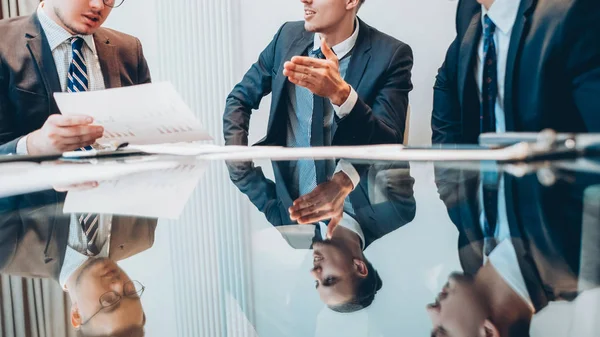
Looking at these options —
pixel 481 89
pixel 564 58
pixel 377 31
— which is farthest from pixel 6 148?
pixel 564 58

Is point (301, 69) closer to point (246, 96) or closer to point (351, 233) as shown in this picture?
point (246, 96)

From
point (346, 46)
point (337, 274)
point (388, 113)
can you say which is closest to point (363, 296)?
point (337, 274)

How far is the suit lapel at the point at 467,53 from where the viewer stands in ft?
4.73

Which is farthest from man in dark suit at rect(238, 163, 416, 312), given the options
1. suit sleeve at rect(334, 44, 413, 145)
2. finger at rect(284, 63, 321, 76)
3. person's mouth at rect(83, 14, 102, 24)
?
person's mouth at rect(83, 14, 102, 24)

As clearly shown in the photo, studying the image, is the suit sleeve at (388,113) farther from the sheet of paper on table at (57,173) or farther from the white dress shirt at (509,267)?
the white dress shirt at (509,267)

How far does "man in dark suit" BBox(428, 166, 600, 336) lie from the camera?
0.64 feet

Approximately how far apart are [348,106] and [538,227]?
123 centimetres

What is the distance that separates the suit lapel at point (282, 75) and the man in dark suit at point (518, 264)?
1.28 metres

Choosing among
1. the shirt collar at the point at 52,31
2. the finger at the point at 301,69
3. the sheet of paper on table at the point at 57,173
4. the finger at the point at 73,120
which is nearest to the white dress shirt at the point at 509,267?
the sheet of paper on table at the point at 57,173

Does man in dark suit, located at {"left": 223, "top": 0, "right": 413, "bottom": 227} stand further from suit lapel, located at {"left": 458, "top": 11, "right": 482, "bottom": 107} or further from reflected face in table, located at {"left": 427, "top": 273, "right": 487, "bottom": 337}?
reflected face in table, located at {"left": 427, "top": 273, "right": 487, "bottom": 337}

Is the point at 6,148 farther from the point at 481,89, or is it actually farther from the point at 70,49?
the point at 481,89

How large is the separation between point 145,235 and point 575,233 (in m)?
0.30

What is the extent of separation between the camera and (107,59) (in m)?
1.73

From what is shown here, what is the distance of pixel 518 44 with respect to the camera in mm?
1365
